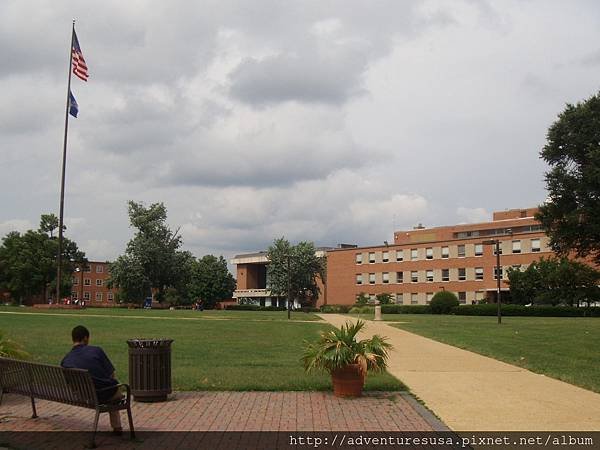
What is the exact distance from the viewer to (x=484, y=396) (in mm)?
10805

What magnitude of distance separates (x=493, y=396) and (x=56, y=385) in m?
6.66

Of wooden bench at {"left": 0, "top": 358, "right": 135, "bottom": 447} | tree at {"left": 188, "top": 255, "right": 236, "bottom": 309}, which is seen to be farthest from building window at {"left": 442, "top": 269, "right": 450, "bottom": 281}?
wooden bench at {"left": 0, "top": 358, "right": 135, "bottom": 447}

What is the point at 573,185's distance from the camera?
34188mm

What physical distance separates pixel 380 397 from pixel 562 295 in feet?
200

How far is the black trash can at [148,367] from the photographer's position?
31.9 feet

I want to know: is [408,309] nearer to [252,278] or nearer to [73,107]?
[73,107]

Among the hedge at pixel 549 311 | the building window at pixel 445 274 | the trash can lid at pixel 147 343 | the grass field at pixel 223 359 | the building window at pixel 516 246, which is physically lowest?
the hedge at pixel 549 311

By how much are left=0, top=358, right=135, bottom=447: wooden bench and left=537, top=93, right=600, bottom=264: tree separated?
97.3 ft

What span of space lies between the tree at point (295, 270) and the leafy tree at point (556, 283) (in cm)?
3859

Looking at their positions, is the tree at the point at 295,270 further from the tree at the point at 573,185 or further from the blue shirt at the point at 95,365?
the blue shirt at the point at 95,365

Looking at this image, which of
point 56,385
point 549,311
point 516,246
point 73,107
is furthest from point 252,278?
point 56,385

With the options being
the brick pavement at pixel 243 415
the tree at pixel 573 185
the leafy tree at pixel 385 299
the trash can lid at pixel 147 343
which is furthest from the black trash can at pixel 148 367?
the leafy tree at pixel 385 299

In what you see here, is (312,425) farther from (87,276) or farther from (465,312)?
(87,276)

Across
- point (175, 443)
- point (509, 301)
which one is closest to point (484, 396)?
point (175, 443)
